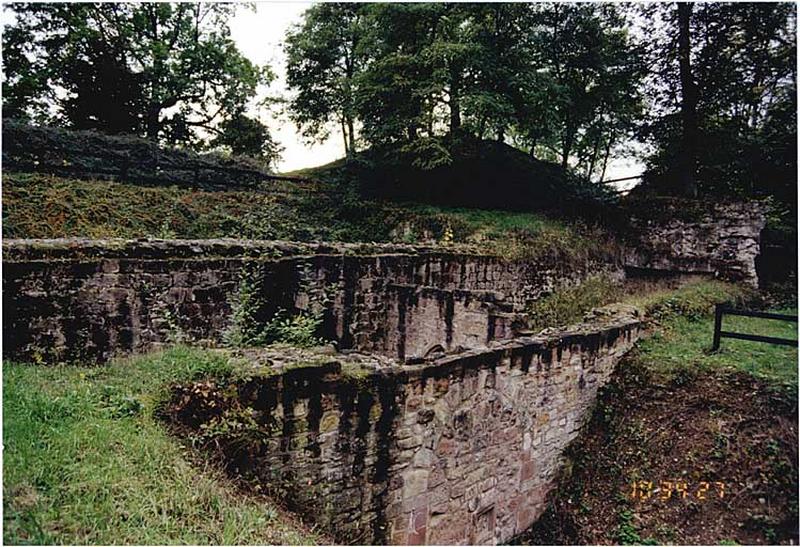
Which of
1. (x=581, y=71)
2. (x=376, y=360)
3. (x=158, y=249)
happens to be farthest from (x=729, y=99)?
(x=158, y=249)

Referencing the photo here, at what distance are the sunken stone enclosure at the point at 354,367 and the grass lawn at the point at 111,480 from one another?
0.40 m

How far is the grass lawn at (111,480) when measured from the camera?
11.4 ft

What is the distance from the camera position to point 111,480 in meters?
3.85

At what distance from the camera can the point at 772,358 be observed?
839cm

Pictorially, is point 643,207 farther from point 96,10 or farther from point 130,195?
point 96,10

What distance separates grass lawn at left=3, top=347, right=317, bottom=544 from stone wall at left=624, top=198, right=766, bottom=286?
577 inches

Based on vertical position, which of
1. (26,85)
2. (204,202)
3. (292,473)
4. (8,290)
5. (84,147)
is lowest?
(292,473)

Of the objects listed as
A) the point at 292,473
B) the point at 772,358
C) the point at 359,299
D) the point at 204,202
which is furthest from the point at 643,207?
the point at 292,473

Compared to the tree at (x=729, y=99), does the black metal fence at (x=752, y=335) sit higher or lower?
lower

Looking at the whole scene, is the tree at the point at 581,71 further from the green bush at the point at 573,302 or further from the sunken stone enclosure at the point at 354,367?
the sunken stone enclosure at the point at 354,367

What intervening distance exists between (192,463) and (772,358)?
8780mm

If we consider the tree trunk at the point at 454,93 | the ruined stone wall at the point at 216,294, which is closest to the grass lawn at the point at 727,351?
the ruined stone wall at the point at 216,294

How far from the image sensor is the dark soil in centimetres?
648

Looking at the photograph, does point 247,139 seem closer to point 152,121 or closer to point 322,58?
point 152,121
